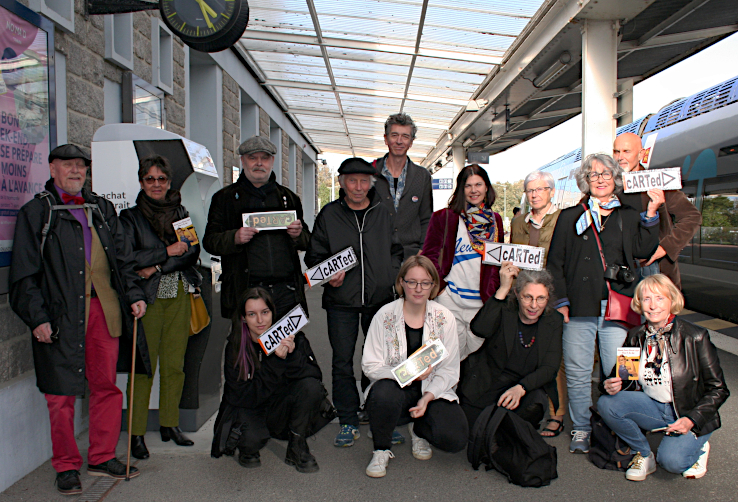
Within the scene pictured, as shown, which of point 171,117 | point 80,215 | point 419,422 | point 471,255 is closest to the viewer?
point 80,215

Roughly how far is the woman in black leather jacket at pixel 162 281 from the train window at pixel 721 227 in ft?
24.4

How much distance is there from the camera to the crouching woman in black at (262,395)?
3.28m

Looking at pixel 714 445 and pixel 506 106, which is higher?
pixel 506 106

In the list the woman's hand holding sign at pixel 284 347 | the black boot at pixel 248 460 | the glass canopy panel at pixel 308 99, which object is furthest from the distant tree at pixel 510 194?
the black boot at pixel 248 460

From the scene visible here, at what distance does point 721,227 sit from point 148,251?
7915 mm

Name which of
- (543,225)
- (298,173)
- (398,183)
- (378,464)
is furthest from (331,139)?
(378,464)

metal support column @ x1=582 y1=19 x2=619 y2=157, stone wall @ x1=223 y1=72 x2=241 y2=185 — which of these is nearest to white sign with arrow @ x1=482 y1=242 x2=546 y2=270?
metal support column @ x1=582 y1=19 x2=619 y2=157

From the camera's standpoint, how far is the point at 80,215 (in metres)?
3.08

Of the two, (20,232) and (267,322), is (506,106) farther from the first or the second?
(20,232)

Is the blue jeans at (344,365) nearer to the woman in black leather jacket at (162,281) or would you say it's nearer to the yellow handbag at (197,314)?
the yellow handbag at (197,314)

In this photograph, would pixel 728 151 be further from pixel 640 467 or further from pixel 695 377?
pixel 640 467

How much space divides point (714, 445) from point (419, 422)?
2037 mm

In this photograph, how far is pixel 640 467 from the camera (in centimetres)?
311

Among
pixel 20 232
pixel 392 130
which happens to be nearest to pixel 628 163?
pixel 392 130
